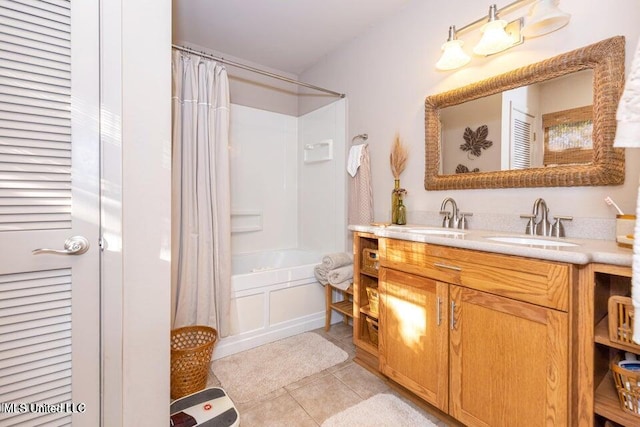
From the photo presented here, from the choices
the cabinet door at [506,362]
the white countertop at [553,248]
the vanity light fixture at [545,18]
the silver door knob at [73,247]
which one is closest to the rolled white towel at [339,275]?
the white countertop at [553,248]

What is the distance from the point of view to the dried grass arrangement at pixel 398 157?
2.20 m

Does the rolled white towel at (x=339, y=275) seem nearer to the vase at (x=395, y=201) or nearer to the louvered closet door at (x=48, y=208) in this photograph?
the vase at (x=395, y=201)

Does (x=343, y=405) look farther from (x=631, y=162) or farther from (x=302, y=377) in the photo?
(x=631, y=162)

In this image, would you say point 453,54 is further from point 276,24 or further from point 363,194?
point 276,24

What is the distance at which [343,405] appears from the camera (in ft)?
5.34

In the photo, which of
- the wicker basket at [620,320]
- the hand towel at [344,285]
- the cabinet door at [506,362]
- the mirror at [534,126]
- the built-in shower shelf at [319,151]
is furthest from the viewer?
the built-in shower shelf at [319,151]

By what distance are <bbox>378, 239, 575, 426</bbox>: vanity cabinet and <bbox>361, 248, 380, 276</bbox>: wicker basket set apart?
208mm

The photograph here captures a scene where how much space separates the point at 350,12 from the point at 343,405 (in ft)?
8.86

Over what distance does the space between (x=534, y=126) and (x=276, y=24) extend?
2.06 meters

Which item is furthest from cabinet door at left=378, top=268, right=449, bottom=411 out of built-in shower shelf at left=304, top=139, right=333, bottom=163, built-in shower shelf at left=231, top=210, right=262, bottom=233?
built-in shower shelf at left=231, top=210, right=262, bottom=233

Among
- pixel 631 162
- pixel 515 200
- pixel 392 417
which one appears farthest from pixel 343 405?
pixel 631 162

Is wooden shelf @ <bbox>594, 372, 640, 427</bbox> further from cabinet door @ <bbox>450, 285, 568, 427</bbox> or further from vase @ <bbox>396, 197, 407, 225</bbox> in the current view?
vase @ <bbox>396, 197, 407, 225</bbox>

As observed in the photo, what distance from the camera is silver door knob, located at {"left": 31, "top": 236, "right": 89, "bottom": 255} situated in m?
1.06

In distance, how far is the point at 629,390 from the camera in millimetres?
985
